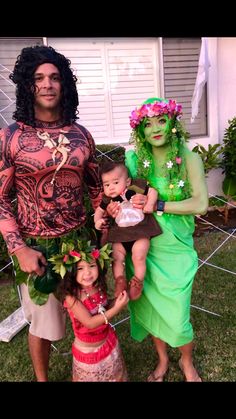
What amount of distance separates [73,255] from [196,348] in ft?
5.12

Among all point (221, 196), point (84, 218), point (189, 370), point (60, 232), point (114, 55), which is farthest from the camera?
point (221, 196)

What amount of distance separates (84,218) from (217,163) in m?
4.13

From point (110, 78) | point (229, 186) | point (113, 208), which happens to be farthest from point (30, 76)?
point (229, 186)

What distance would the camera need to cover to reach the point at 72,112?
205 cm

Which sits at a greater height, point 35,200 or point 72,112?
point 72,112

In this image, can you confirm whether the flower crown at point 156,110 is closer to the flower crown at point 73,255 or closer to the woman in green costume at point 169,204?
the woman in green costume at point 169,204

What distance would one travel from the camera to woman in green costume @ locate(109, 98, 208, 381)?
214cm

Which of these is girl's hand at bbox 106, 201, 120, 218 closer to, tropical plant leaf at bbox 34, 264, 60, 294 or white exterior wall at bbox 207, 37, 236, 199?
tropical plant leaf at bbox 34, 264, 60, 294

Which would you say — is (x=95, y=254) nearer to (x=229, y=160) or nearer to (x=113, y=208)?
(x=113, y=208)

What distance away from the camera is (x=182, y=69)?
6.09 m

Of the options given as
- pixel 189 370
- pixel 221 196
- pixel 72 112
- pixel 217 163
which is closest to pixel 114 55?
pixel 217 163

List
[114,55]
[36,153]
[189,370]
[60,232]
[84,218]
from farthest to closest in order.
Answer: [114,55] < [189,370] < [84,218] < [60,232] < [36,153]

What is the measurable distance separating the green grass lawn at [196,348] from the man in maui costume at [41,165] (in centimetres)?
57

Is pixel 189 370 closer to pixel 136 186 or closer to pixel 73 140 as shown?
pixel 136 186
